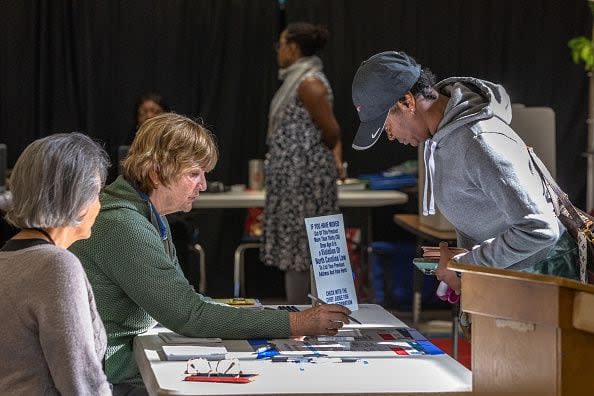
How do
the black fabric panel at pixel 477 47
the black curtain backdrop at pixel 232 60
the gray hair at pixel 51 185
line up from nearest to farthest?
the gray hair at pixel 51 185
the black curtain backdrop at pixel 232 60
the black fabric panel at pixel 477 47

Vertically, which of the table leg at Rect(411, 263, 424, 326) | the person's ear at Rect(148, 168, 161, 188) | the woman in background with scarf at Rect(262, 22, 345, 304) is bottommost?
the table leg at Rect(411, 263, 424, 326)

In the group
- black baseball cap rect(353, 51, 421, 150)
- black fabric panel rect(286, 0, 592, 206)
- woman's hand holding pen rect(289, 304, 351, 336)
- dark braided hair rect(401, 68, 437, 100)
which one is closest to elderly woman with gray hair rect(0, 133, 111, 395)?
woman's hand holding pen rect(289, 304, 351, 336)

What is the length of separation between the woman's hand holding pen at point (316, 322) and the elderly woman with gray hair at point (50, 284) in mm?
710

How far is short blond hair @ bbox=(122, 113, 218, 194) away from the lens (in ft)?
10.7

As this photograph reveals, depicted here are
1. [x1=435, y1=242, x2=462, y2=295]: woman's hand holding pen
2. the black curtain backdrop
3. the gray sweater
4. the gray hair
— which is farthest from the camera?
the black curtain backdrop

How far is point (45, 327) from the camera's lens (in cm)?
228

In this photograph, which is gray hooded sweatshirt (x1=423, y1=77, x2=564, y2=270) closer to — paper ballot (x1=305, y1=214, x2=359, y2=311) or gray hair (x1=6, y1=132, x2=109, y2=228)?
paper ballot (x1=305, y1=214, x2=359, y2=311)

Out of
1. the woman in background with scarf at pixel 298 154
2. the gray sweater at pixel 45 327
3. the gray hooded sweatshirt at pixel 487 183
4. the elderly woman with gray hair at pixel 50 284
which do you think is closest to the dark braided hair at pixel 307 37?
the woman in background with scarf at pixel 298 154

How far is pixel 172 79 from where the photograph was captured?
8180mm

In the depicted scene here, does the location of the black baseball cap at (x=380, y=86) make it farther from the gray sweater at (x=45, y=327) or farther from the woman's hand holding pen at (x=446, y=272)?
the gray sweater at (x=45, y=327)

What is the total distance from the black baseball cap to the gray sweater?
1.00 metres

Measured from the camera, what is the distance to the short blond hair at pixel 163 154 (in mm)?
3250

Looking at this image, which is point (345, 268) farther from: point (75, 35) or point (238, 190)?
point (75, 35)

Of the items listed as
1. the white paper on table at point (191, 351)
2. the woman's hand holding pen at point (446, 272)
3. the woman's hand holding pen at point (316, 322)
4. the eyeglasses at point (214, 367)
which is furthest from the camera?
the woman's hand holding pen at point (316, 322)
